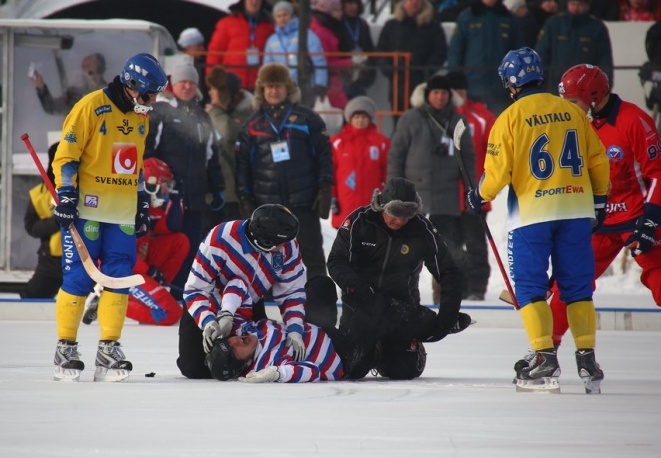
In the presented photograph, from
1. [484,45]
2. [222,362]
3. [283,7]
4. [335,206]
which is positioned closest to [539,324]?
[222,362]

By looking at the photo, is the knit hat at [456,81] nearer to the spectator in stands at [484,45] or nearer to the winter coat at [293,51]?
the spectator in stands at [484,45]

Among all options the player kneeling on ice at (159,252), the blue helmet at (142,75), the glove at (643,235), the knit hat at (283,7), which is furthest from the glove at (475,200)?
the knit hat at (283,7)

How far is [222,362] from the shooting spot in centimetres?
694


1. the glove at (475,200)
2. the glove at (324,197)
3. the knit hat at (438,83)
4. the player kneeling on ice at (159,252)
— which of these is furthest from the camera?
the knit hat at (438,83)

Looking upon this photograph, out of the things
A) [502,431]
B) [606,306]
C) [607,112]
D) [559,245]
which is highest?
[607,112]

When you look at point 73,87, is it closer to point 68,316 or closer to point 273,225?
point 68,316

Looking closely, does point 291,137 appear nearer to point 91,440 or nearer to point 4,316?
point 4,316

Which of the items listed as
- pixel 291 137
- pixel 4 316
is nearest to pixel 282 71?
pixel 291 137

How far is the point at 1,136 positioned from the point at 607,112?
6.65 meters

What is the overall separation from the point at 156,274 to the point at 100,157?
149 inches

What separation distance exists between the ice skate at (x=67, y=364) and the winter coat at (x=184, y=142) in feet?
13.6

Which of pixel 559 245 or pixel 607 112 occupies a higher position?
pixel 607 112

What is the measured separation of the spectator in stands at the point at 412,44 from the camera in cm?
1445

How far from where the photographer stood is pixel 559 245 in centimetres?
670
